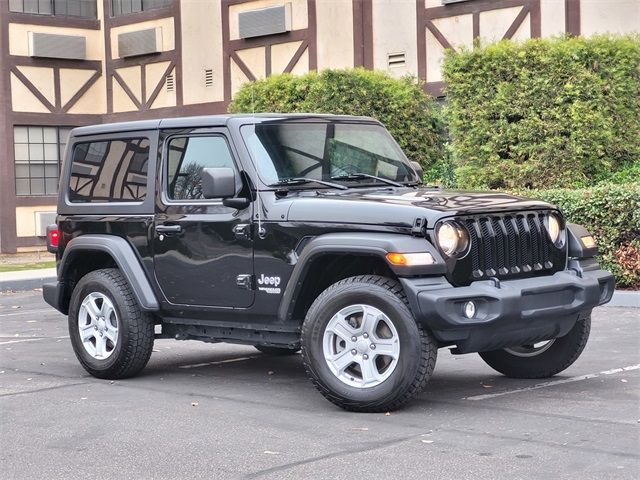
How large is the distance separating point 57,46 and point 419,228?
77.6ft

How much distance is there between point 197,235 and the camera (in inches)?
326

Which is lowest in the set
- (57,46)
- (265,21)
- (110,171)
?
(110,171)

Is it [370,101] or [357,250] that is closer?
[357,250]

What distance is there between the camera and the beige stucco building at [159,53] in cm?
2253

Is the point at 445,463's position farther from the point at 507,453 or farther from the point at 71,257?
the point at 71,257

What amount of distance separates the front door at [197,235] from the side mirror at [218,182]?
7.8 inches

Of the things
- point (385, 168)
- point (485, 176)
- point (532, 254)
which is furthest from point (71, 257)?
point (485, 176)

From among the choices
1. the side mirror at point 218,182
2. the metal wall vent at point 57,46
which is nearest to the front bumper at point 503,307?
the side mirror at point 218,182

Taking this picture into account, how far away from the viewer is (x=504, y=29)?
68.7 feet

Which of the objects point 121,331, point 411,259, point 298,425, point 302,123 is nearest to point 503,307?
point 411,259

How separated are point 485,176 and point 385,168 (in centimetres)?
835

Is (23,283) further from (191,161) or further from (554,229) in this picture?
(554,229)

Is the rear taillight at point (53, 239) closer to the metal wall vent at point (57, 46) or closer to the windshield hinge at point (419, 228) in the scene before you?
the windshield hinge at point (419, 228)

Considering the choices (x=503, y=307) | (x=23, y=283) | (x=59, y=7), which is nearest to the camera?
(x=503, y=307)
